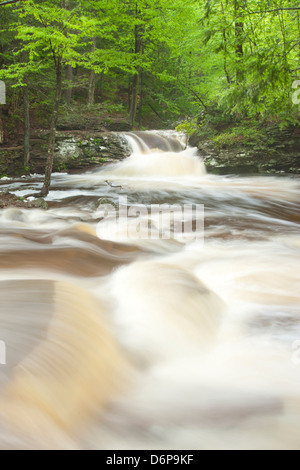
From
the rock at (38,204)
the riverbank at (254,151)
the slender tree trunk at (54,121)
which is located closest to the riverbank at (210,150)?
the riverbank at (254,151)

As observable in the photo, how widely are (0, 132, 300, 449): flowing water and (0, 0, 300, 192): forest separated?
3.71m

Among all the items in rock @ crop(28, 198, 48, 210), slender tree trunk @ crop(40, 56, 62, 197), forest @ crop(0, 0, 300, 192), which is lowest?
rock @ crop(28, 198, 48, 210)

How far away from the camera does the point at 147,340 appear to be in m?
2.42

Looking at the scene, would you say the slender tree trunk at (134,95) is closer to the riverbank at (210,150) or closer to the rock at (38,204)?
the riverbank at (210,150)

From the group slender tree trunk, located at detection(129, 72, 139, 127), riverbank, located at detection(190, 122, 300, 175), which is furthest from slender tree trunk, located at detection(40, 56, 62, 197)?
slender tree trunk, located at detection(129, 72, 139, 127)

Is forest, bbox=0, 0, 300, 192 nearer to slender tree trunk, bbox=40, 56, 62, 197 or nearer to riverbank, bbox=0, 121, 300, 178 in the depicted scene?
slender tree trunk, bbox=40, 56, 62, 197

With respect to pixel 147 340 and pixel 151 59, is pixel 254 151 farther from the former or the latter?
pixel 151 59

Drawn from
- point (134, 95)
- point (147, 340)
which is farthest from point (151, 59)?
point (147, 340)

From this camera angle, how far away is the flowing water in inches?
61.4

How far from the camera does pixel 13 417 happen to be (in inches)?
54.4

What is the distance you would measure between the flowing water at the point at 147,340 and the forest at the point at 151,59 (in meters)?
3.71

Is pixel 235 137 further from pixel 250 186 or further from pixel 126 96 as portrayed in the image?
pixel 126 96

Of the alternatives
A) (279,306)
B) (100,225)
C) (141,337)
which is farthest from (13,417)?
(100,225)

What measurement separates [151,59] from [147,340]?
67.4ft
